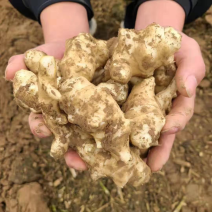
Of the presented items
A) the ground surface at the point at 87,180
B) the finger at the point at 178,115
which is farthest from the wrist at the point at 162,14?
the ground surface at the point at 87,180

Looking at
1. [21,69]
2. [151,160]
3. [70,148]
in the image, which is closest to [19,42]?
[21,69]

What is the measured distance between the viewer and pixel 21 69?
0.93 m

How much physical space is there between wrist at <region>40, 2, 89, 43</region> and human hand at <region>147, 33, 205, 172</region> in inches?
20.1

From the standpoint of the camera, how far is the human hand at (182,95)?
900 mm

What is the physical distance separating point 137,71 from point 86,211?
0.78 metres

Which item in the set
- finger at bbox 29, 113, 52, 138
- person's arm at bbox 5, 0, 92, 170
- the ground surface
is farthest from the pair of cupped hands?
the ground surface

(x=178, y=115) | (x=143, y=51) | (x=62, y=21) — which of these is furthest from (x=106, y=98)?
(x=62, y=21)

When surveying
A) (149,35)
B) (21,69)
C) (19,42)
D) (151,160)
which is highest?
(149,35)

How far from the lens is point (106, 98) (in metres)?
0.77

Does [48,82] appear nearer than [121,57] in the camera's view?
Yes

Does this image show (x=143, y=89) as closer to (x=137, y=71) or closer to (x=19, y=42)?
(x=137, y=71)

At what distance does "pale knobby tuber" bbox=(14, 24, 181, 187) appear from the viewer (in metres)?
0.76

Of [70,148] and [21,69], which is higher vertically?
[21,69]

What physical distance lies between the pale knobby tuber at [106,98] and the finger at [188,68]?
0.05 m
